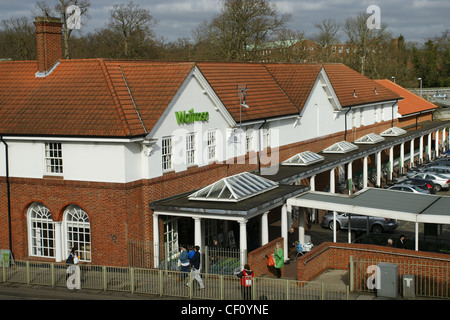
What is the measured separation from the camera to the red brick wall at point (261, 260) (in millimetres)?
20734

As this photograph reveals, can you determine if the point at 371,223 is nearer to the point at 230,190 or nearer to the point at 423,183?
the point at 423,183

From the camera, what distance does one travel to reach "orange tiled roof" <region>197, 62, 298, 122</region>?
2892cm

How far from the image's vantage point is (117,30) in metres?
71.9

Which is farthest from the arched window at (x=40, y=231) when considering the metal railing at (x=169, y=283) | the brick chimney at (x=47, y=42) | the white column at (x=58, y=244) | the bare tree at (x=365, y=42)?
the bare tree at (x=365, y=42)

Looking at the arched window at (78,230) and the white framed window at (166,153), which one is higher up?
the white framed window at (166,153)

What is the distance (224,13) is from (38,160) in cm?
4752

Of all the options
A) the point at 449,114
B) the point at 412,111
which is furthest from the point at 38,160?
the point at 449,114

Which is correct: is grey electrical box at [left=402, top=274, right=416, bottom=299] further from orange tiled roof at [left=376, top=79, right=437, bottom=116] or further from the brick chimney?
orange tiled roof at [left=376, top=79, right=437, bottom=116]

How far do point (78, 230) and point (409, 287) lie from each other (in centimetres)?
1148

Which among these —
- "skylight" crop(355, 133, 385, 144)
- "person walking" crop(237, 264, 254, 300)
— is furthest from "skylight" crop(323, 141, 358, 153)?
"person walking" crop(237, 264, 254, 300)

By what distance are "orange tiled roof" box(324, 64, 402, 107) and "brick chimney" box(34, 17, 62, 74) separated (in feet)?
67.2

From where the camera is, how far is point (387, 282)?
18422 millimetres

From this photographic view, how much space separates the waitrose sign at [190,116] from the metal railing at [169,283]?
20.0 feet

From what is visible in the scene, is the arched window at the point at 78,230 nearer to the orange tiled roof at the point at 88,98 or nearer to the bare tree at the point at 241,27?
the orange tiled roof at the point at 88,98
